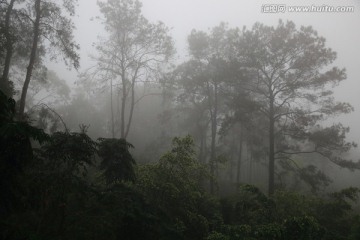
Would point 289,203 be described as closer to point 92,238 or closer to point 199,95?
point 92,238

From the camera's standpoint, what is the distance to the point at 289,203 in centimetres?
1189

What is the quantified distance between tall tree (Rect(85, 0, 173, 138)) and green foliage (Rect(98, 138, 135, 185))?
13436 millimetres

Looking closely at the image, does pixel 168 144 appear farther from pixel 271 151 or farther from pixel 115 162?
pixel 115 162

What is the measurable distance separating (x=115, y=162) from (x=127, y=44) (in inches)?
625

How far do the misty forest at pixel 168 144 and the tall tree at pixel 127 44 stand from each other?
0.26ft

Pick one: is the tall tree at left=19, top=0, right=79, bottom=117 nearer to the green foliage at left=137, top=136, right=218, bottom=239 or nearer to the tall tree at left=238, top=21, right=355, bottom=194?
the green foliage at left=137, top=136, right=218, bottom=239

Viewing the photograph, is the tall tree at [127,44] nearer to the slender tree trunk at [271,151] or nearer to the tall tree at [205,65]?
the tall tree at [205,65]

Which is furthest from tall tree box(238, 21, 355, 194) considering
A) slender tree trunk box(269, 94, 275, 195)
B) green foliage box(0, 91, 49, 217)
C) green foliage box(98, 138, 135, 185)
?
green foliage box(0, 91, 49, 217)

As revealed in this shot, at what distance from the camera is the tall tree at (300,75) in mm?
16797

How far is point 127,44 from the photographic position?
2242 cm

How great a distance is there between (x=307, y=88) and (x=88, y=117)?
1250 inches

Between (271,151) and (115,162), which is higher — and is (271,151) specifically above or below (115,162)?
above

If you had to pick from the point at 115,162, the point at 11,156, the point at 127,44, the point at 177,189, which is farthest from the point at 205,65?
the point at 11,156

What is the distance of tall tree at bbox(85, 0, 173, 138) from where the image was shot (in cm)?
2205
